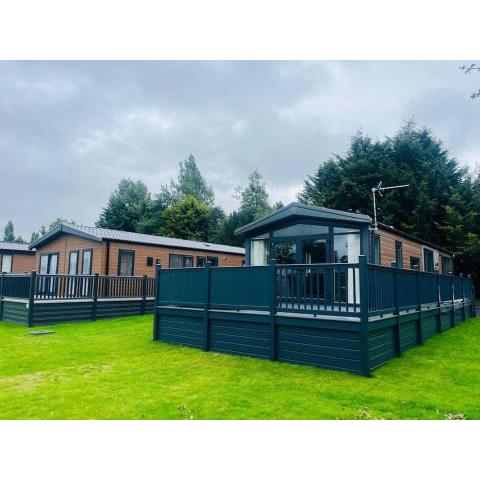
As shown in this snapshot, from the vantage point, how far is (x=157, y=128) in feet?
126

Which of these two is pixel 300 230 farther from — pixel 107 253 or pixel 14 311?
pixel 14 311

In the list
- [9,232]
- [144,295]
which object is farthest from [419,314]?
[9,232]

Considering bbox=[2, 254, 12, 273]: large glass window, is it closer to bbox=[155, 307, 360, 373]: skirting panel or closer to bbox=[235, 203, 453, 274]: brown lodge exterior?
bbox=[235, 203, 453, 274]: brown lodge exterior

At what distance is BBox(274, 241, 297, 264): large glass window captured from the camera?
10820mm

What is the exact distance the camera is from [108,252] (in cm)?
1476

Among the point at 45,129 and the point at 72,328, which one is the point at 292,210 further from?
the point at 45,129

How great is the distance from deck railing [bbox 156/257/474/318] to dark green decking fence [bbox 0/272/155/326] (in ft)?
15.5

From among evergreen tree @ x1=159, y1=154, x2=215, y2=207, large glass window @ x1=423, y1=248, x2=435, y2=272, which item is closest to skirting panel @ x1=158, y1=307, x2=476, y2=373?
large glass window @ x1=423, y1=248, x2=435, y2=272

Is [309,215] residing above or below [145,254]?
above

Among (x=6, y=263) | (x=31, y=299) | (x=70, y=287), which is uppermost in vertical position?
(x=6, y=263)

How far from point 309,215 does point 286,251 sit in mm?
1455

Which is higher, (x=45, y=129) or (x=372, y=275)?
(x=45, y=129)
